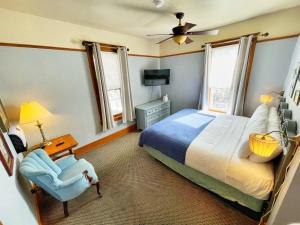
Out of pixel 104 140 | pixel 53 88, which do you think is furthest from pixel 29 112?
pixel 104 140

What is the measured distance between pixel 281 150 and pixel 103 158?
2.70 metres

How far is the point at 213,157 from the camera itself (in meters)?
1.59

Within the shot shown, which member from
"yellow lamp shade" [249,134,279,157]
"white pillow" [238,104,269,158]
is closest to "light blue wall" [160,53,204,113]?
"white pillow" [238,104,269,158]

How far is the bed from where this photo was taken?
51.9 inches

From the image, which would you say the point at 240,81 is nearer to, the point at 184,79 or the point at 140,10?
the point at 184,79

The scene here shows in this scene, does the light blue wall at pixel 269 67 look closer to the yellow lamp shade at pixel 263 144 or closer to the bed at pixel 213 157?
the bed at pixel 213 157

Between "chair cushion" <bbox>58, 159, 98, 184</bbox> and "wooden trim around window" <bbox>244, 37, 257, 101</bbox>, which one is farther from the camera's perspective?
"wooden trim around window" <bbox>244, 37, 257, 101</bbox>

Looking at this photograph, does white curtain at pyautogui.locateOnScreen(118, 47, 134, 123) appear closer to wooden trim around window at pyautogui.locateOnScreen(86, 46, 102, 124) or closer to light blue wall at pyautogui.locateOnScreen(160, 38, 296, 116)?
wooden trim around window at pyautogui.locateOnScreen(86, 46, 102, 124)

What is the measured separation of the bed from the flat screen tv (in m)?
1.58

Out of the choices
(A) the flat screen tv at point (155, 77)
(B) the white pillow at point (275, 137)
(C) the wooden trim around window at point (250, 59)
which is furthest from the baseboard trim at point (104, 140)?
(C) the wooden trim around window at point (250, 59)

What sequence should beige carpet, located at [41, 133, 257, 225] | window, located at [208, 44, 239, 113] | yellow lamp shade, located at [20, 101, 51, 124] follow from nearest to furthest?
beige carpet, located at [41, 133, 257, 225] < yellow lamp shade, located at [20, 101, 51, 124] < window, located at [208, 44, 239, 113]

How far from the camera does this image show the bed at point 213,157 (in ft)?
4.33

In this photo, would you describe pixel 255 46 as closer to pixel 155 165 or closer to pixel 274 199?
pixel 274 199

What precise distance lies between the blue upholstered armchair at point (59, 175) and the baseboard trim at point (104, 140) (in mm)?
962
